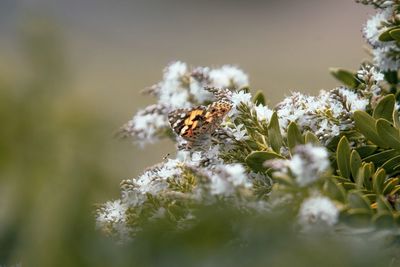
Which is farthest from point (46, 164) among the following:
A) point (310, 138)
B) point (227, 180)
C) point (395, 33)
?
point (395, 33)

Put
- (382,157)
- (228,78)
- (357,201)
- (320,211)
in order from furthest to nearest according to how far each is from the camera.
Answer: (228,78) → (382,157) → (357,201) → (320,211)

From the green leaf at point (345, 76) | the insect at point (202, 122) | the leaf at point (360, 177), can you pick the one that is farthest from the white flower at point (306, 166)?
the green leaf at point (345, 76)

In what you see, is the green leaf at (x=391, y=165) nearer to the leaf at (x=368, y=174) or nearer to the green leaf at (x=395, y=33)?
the leaf at (x=368, y=174)

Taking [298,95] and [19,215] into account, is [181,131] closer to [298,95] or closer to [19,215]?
[298,95]

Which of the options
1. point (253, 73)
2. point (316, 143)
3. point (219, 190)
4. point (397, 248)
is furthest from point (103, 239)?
point (253, 73)

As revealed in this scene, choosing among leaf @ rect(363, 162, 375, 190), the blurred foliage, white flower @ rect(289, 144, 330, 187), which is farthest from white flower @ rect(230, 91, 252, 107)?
the blurred foliage

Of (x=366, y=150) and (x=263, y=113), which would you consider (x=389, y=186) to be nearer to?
(x=366, y=150)

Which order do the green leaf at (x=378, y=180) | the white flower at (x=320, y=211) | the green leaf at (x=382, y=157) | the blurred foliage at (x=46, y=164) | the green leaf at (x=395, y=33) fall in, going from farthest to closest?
the green leaf at (x=395, y=33) → the green leaf at (x=382, y=157) → the green leaf at (x=378, y=180) → the white flower at (x=320, y=211) → the blurred foliage at (x=46, y=164)
